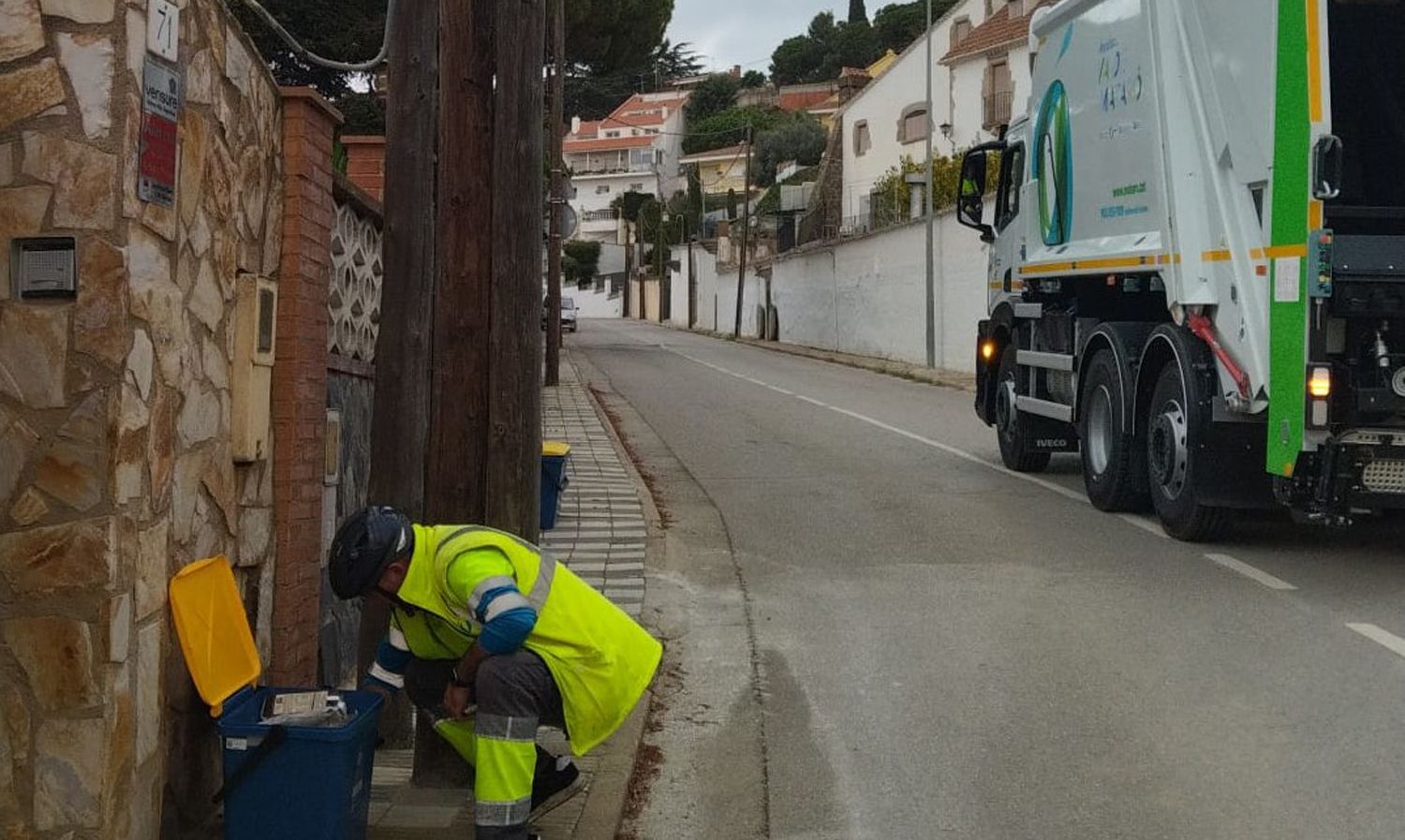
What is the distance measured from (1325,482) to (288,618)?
5841 mm

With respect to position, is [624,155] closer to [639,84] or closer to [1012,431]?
[639,84]

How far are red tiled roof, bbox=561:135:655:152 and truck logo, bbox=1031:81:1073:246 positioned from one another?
324 feet

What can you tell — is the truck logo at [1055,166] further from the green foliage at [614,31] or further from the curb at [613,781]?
the green foliage at [614,31]

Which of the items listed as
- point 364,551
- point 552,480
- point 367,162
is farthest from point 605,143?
point 364,551

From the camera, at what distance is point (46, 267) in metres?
3.97

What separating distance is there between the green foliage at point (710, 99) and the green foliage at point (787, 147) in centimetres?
2526

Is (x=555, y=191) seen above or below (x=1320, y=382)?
above

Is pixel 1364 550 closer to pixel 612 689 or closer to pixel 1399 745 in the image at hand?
pixel 1399 745

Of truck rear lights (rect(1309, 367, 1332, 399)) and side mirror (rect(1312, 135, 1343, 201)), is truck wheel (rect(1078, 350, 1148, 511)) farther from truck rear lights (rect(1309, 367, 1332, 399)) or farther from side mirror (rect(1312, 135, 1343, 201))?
side mirror (rect(1312, 135, 1343, 201))

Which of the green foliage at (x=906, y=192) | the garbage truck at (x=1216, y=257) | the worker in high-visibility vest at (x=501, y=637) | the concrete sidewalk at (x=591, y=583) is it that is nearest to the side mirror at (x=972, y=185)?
the garbage truck at (x=1216, y=257)

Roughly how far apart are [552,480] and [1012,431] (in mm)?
5423

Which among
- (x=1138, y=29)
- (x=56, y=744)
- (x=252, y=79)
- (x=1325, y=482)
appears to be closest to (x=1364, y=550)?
(x=1325, y=482)

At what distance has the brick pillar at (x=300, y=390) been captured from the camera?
5.60 metres

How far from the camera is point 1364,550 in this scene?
32.0ft
